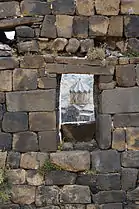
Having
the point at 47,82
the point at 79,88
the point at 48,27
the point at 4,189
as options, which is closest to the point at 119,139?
the point at 47,82

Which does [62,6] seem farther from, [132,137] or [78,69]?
[132,137]

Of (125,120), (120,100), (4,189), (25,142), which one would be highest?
(120,100)

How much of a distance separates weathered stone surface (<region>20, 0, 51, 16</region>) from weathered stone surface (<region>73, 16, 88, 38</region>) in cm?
48

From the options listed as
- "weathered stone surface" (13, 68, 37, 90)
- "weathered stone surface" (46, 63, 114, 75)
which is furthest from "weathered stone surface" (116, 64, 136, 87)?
"weathered stone surface" (13, 68, 37, 90)

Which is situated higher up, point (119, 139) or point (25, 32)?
point (25, 32)

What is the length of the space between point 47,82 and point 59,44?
676 millimetres

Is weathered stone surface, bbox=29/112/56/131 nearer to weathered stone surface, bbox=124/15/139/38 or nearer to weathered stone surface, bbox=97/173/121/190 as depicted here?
weathered stone surface, bbox=97/173/121/190

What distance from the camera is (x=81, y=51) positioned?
6.07 m

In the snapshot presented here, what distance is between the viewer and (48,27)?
5.93 m

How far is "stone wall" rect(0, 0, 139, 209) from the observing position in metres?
5.89

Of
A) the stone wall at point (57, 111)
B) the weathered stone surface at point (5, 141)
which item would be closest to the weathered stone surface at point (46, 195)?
the stone wall at point (57, 111)

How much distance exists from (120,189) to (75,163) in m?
0.89

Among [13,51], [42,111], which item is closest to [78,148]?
[42,111]

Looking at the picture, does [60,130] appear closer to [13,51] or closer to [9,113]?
[9,113]
